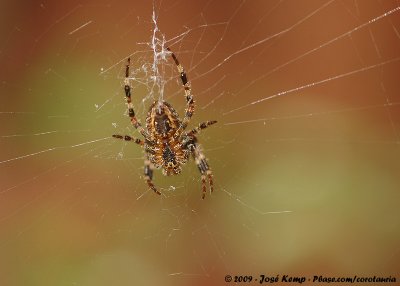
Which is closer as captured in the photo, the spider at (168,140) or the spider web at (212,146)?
the spider at (168,140)

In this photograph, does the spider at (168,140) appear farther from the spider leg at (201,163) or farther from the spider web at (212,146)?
the spider web at (212,146)

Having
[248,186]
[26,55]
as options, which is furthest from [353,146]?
[26,55]

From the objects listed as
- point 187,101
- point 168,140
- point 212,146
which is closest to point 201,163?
point 168,140

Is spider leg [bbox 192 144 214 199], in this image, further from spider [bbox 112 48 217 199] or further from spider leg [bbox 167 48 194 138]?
spider leg [bbox 167 48 194 138]

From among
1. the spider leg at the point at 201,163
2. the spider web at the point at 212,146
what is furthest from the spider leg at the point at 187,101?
the spider web at the point at 212,146

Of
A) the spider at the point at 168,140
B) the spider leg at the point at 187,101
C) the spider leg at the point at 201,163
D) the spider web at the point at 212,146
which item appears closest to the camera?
the spider leg at the point at 187,101

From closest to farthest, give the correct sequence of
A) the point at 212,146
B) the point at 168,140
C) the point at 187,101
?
the point at 187,101
the point at 168,140
the point at 212,146

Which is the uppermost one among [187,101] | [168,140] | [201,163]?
[187,101]

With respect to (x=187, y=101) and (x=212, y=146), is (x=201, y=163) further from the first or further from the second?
(x=212, y=146)
